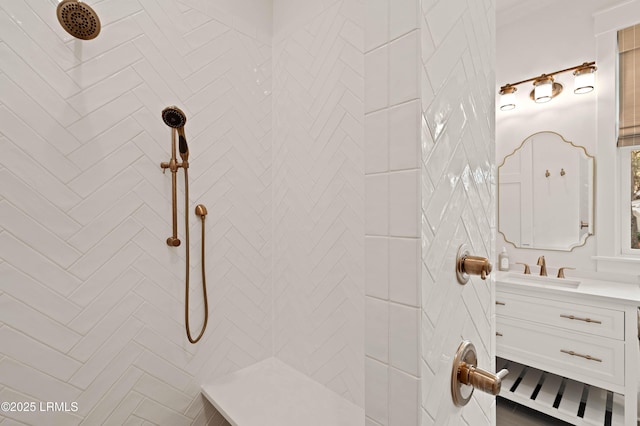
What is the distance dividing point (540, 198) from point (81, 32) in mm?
2811

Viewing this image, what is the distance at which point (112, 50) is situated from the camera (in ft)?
3.55

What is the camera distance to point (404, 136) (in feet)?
2.05

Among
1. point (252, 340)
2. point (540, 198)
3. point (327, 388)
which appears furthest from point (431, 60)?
point (540, 198)

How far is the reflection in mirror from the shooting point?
2119mm

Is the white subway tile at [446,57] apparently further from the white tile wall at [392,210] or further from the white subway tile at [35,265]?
the white subway tile at [35,265]

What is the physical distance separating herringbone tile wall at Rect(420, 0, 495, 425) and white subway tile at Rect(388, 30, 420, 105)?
0.08ft

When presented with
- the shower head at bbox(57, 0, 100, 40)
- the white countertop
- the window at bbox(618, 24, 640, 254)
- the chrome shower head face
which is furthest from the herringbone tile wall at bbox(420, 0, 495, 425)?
the window at bbox(618, 24, 640, 254)

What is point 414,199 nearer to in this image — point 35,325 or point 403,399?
point 403,399

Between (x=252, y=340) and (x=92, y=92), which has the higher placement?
(x=92, y=92)

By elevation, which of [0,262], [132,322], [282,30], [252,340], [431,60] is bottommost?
[252,340]

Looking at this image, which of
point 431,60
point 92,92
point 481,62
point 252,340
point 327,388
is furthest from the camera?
point 252,340

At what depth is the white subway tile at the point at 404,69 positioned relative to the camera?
61cm

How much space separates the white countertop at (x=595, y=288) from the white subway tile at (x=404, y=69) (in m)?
1.84

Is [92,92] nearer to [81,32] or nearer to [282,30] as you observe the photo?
[81,32]
